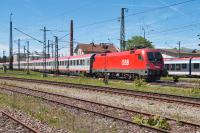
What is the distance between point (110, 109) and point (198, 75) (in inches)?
1210

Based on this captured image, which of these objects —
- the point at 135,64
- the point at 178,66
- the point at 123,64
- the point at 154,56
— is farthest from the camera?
the point at 178,66

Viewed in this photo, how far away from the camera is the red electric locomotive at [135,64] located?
32.1m

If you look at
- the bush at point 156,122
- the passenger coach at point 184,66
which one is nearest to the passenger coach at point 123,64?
the passenger coach at point 184,66

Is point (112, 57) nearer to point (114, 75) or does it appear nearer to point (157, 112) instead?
point (114, 75)

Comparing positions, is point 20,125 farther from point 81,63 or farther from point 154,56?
point 81,63

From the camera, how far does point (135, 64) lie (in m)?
33.3

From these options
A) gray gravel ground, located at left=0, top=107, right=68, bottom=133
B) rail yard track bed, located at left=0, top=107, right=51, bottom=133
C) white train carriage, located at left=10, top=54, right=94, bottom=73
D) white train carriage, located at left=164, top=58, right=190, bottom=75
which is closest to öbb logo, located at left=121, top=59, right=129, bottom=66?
white train carriage, located at left=10, top=54, right=94, bottom=73

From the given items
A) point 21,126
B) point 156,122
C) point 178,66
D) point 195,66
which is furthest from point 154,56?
point 21,126

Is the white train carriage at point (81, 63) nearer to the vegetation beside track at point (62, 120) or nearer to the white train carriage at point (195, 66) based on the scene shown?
the white train carriage at point (195, 66)

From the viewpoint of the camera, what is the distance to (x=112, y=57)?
3862cm

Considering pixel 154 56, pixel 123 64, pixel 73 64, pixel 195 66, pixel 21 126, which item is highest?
pixel 154 56

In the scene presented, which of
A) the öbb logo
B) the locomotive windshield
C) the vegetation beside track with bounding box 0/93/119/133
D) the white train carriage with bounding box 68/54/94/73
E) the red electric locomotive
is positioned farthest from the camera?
the white train carriage with bounding box 68/54/94/73

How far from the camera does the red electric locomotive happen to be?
32.1 m

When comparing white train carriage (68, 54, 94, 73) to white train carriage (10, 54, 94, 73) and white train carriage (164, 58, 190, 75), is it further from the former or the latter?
white train carriage (164, 58, 190, 75)
